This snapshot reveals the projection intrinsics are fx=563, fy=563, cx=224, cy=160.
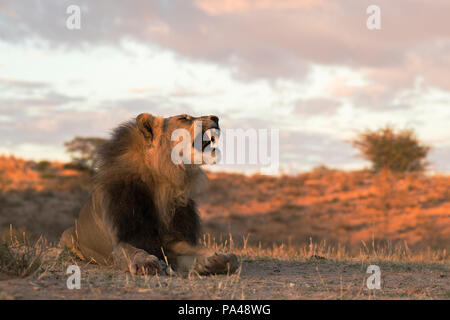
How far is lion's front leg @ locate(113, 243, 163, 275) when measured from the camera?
20.4 ft

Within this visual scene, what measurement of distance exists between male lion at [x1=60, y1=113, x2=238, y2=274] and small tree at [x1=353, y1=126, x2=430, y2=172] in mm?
31936

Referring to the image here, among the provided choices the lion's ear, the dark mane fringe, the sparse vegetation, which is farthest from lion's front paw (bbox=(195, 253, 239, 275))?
the lion's ear

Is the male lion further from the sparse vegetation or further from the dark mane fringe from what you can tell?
the sparse vegetation

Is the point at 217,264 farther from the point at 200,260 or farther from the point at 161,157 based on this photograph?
the point at 161,157

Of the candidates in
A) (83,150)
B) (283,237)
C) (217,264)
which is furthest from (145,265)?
(83,150)

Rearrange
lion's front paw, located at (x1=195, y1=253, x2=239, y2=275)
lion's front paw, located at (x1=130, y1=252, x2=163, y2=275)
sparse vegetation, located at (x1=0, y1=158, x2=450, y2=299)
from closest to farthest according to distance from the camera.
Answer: sparse vegetation, located at (x1=0, y1=158, x2=450, y2=299) < lion's front paw, located at (x1=130, y1=252, x2=163, y2=275) < lion's front paw, located at (x1=195, y1=253, x2=239, y2=275)

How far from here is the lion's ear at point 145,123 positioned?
7.02m

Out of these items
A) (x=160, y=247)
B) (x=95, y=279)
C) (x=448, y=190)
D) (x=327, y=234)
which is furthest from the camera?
(x=448, y=190)

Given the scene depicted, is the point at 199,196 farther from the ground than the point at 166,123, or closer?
closer

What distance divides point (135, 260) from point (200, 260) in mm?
751
